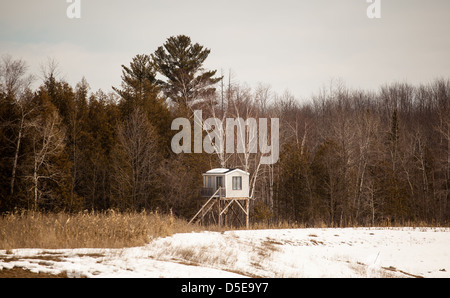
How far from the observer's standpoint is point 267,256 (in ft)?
59.1

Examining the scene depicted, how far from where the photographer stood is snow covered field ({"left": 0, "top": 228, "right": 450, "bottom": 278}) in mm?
10820

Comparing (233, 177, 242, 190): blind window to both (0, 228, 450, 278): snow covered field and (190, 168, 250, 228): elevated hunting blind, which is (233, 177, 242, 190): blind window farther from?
(0, 228, 450, 278): snow covered field

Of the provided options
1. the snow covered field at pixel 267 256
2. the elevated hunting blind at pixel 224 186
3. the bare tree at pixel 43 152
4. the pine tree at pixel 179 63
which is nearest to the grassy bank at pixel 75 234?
the snow covered field at pixel 267 256

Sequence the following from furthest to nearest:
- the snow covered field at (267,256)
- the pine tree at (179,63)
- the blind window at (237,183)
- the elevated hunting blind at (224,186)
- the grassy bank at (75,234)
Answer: the pine tree at (179,63), the blind window at (237,183), the elevated hunting blind at (224,186), the grassy bank at (75,234), the snow covered field at (267,256)

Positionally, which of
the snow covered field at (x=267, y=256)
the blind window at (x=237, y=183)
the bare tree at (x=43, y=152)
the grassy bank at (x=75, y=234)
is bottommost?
the snow covered field at (x=267, y=256)

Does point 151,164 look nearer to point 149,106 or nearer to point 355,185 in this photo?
point 149,106

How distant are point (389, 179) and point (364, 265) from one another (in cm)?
2479

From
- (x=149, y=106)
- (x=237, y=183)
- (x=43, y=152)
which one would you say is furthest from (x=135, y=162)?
(x=237, y=183)

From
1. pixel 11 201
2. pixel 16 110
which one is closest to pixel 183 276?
pixel 11 201

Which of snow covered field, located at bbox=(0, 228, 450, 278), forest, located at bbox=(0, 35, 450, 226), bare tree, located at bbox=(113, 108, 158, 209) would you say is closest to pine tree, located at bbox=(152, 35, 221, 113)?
forest, located at bbox=(0, 35, 450, 226)

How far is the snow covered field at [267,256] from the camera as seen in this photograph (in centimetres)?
1082

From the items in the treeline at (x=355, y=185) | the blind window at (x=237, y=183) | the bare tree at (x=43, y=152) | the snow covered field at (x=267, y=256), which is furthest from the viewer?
the treeline at (x=355, y=185)

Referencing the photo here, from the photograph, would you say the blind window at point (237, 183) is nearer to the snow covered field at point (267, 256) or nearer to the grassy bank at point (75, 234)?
the snow covered field at point (267, 256)
